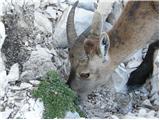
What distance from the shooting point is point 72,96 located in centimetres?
802

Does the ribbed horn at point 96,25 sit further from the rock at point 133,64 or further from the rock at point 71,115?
the rock at point 133,64

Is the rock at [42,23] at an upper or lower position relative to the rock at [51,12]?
lower

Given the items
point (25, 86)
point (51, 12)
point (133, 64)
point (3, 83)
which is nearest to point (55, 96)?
point (25, 86)

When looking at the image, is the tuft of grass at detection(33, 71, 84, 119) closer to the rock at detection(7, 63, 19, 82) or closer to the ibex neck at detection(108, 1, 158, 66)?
the rock at detection(7, 63, 19, 82)

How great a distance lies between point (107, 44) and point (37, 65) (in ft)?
3.96

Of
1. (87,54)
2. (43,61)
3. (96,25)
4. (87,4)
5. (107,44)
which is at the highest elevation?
(87,4)

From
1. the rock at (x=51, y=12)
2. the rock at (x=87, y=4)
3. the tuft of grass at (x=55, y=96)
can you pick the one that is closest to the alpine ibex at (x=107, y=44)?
the tuft of grass at (x=55, y=96)

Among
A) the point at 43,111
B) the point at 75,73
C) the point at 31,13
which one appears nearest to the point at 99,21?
the point at 75,73

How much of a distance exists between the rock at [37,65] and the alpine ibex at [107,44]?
59 centimetres

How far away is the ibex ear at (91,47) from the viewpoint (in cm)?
807

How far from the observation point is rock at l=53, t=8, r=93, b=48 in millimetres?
9328

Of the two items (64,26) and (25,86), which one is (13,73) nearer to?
(25,86)

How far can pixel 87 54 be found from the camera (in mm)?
8180

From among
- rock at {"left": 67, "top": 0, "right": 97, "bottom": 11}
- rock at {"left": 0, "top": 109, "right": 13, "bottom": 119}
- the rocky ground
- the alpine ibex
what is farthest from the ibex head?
rock at {"left": 67, "top": 0, "right": 97, "bottom": 11}
